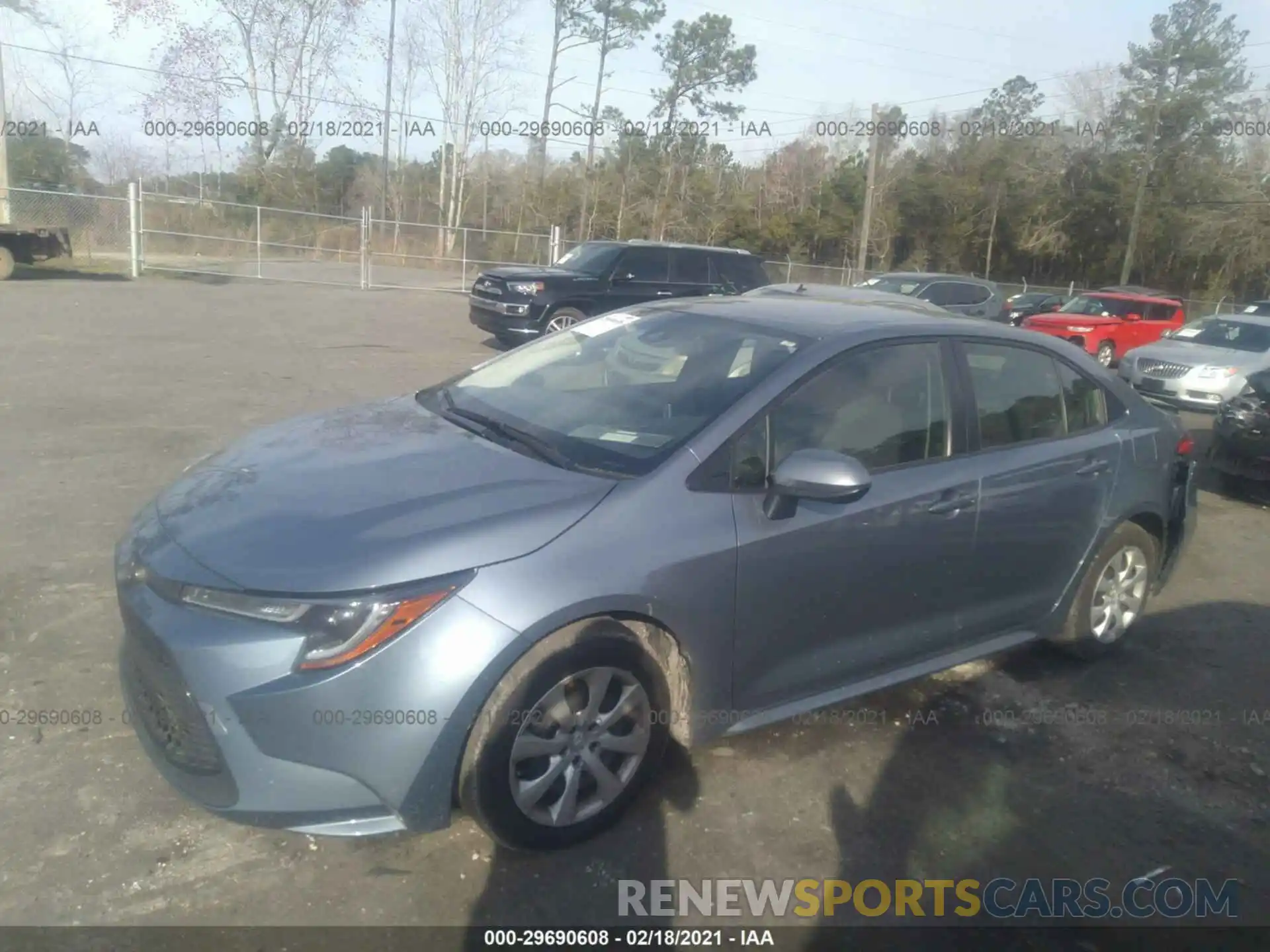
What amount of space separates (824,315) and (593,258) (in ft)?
36.7

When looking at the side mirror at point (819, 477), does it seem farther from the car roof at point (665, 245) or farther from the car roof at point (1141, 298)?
the car roof at point (1141, 298)

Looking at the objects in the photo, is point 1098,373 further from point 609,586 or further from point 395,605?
point 395,605

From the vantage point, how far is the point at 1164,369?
1401 cm

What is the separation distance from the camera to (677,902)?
3.04 metres

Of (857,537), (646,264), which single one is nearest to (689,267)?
(646,264)

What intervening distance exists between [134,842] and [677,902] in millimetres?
1681

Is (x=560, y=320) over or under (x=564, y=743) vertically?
over

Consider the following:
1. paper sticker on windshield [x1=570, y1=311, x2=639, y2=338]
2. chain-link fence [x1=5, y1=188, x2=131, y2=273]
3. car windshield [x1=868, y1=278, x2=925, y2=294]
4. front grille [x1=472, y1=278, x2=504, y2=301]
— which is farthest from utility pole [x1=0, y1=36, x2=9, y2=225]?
paper sticker on windshield [x1=570, y1=311, x2=639, y2=338]

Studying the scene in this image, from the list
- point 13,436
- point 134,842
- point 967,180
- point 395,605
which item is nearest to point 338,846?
point 134,842

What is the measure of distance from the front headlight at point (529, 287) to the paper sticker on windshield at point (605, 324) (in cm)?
943

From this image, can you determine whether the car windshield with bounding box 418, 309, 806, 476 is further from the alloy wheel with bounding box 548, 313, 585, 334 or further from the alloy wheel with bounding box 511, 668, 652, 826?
the alloy wheel with bounding box 548, 313, 585, 334

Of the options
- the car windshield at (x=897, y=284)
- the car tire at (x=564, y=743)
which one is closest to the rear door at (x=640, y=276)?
the car windshield at (x=897, y=284)

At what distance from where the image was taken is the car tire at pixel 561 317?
1409 centimetres

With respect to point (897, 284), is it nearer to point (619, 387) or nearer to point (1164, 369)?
point (1164, 369)
